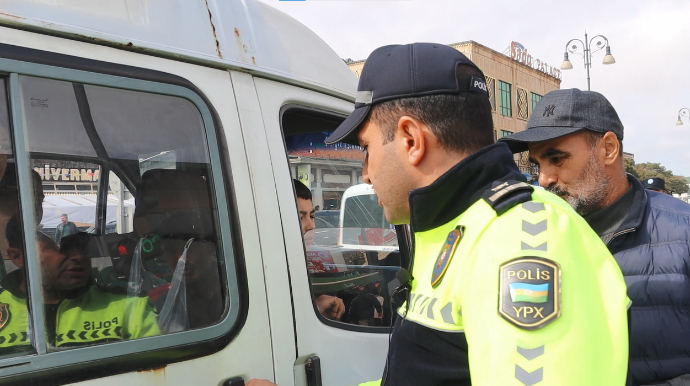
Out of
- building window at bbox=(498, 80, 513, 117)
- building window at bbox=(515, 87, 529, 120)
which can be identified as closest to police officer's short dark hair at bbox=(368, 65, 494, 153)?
building window at bbox=(498, 80, 513, 117)

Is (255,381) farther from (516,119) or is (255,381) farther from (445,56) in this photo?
(516,119)

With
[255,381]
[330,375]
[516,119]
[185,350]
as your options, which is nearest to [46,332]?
[185,350]

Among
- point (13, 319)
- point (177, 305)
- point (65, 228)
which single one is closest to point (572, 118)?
point (177, 305)

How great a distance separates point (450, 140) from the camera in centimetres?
114

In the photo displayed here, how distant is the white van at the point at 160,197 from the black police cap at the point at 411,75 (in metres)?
0.70

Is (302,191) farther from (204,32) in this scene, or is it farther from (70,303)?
(70,303)

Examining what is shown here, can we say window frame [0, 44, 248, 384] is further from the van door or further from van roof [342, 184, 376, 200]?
van roof [342, 184, 376, 200]

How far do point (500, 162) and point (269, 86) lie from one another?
1.09 metres

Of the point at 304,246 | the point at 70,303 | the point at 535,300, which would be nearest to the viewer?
the point at 535,300

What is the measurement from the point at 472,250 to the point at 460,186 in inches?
7.5

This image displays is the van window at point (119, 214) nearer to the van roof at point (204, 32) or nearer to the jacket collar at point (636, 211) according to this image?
the van roof at point (204, 32)

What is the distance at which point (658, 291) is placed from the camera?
168 centimetres

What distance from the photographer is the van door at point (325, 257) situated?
1885mm

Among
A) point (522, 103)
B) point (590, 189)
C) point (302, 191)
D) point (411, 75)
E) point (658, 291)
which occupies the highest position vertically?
point (522, 103)
